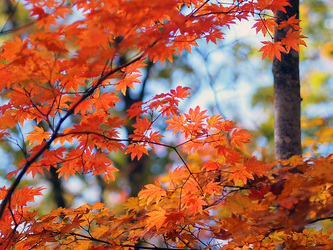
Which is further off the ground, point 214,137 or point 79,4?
point 79,4

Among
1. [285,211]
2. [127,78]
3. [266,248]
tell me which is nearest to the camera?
[285,211]

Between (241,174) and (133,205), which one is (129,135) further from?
(241,174)

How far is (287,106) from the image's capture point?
298cm

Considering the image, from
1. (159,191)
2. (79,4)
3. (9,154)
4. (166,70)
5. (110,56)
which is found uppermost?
(166,70)

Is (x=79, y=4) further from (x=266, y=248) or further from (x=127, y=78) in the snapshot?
(x=266, y=248)

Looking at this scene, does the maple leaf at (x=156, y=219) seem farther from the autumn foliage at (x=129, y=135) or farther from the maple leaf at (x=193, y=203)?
the maple leaf at (x=193, y=203)

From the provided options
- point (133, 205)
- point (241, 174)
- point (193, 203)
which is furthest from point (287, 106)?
point (133, 205)

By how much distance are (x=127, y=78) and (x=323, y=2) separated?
28.2 ft

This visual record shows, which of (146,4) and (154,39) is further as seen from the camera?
(154,39)

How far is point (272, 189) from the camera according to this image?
1554mm

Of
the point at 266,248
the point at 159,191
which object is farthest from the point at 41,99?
the point at 266,248

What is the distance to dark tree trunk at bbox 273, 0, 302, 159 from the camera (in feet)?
9.66

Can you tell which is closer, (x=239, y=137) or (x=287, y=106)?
(x=239, y=137)

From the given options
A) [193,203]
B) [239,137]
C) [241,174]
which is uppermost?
[239,137]
